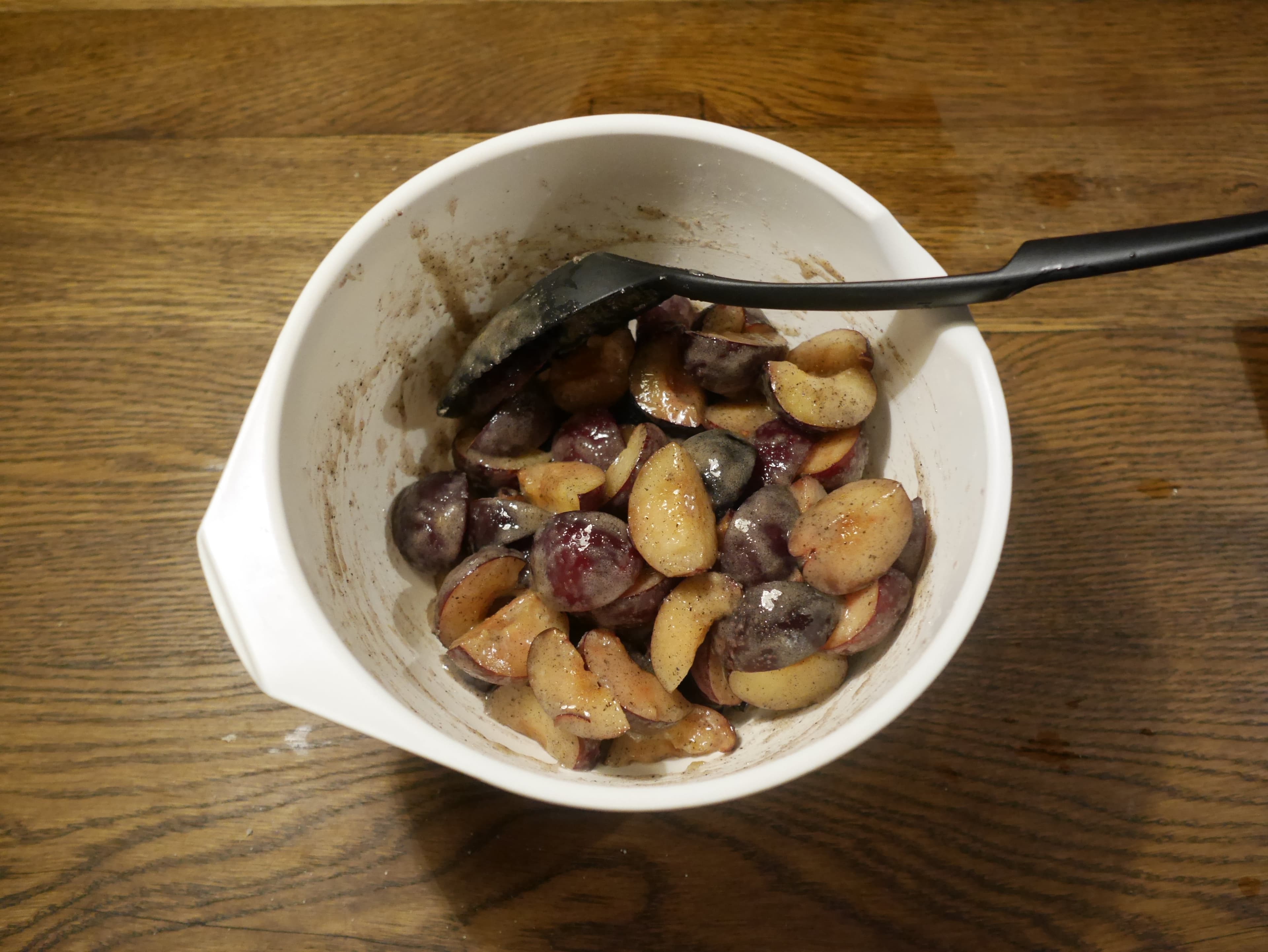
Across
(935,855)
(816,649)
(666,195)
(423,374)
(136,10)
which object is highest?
(136,10)

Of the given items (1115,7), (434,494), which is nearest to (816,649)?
(434,494)

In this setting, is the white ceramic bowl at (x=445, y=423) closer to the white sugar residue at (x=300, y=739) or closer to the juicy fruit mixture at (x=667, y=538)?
the juicy fruit mixture at (x=667, y=538)

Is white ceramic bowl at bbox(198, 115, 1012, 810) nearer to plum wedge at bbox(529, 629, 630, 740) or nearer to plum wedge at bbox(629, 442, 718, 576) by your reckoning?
plum wedge at bbox(529, 629, 630, 740)

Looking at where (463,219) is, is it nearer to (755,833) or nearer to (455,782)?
(455,782)

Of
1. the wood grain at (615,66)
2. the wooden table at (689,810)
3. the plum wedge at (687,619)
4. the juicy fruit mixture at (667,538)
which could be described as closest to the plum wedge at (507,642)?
the juicy fruit mixture at (667,538)

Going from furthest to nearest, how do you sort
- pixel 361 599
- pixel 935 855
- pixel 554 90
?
pixel 554 90
pixel 935 855
pixel 361 599

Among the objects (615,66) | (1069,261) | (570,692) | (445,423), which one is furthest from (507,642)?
(615,66)
